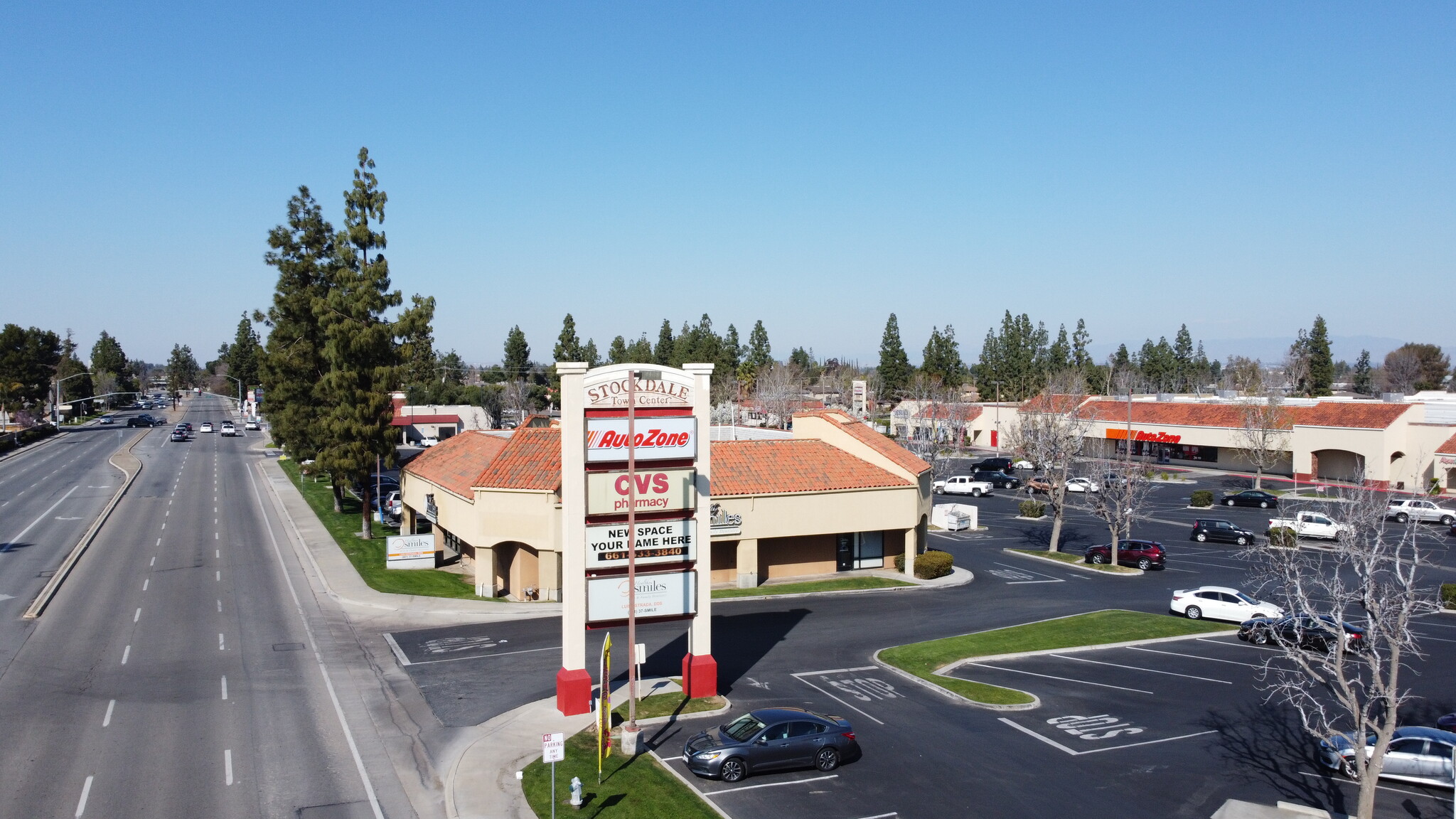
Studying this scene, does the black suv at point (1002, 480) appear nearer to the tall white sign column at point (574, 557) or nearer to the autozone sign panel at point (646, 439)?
the autozone sign panel at point (646, 439)

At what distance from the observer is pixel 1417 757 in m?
20.6

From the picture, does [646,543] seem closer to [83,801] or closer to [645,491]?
[645,491]

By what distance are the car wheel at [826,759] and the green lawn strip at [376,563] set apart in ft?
67.0

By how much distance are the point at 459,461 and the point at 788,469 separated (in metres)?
15.5

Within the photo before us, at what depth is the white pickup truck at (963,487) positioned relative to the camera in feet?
239

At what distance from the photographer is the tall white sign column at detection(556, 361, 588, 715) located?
24.6 m

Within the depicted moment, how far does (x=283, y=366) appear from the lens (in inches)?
2260

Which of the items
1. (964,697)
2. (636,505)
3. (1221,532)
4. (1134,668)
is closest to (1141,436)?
(1221,532)

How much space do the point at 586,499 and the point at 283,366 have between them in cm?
4045

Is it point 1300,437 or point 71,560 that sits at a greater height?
point 1300,437

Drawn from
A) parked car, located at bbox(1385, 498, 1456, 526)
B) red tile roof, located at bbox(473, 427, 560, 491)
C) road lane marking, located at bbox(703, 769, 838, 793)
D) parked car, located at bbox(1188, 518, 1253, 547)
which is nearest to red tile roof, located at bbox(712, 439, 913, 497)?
red tile roof, located at bbox(473, 427, 560, 491)

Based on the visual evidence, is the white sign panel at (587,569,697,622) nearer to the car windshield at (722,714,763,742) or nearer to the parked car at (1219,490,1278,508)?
the car windshield at (722,714,763,742)

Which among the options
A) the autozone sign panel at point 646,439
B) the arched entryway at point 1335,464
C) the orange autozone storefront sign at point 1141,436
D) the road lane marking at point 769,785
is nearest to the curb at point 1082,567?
the autozone sign panel at point 646,439

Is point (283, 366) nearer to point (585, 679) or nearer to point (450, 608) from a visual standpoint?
point (450, 608)
